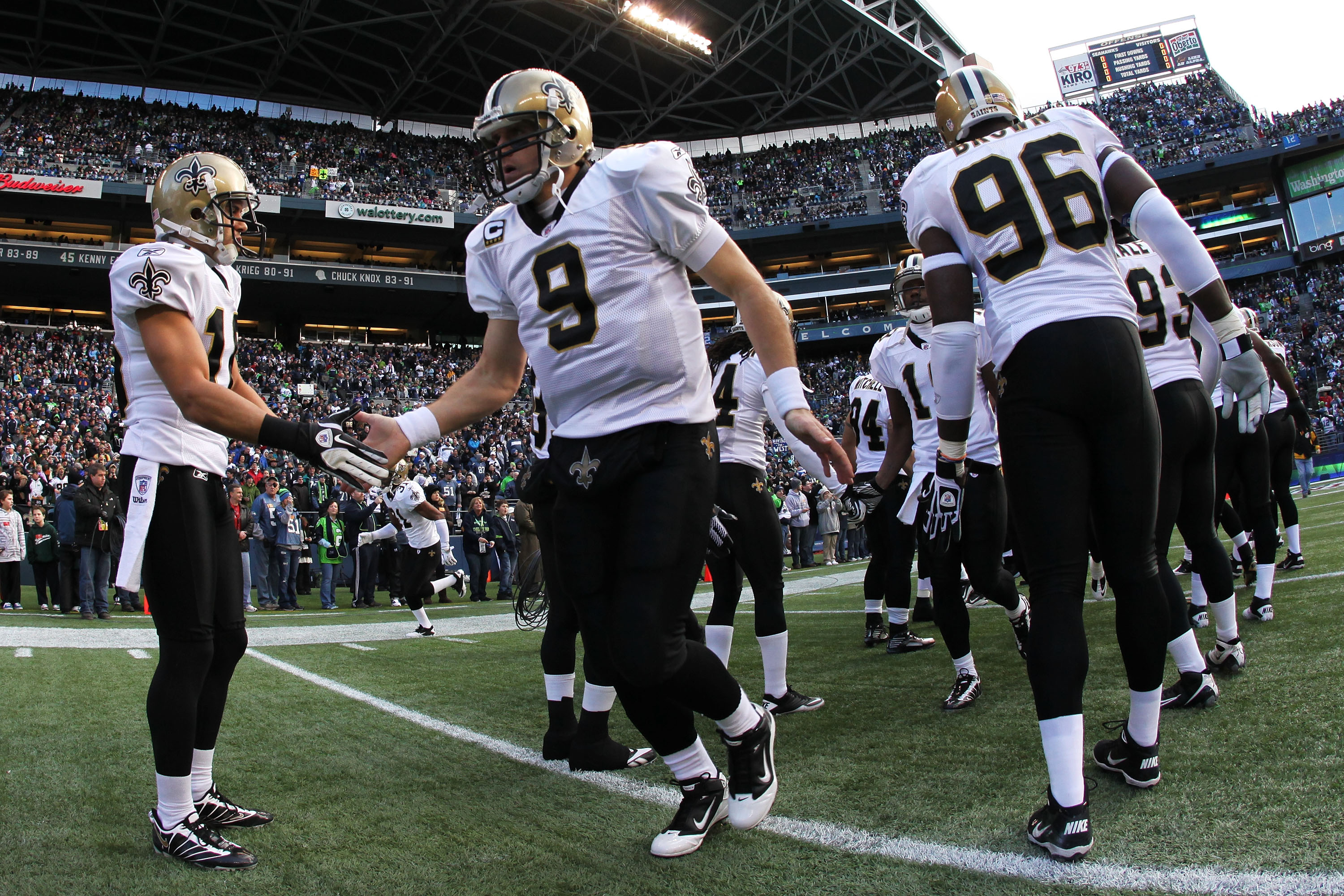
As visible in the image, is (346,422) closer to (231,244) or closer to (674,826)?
(231,244)

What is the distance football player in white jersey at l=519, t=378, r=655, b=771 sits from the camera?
2.98m

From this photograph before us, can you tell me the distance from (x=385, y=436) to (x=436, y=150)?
4104 centimetres

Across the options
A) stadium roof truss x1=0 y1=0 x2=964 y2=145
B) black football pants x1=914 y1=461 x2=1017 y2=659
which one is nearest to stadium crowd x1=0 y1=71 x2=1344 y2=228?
stadium roof truss x1=0 y1=0 x2=964 y2=145

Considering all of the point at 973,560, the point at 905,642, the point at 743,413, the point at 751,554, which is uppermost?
the point at 743,413

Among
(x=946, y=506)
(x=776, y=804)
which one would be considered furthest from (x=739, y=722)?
(x=946, y=506)

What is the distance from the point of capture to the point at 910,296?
15.8ft

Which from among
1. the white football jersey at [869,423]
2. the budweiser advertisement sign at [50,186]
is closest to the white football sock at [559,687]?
the white football jersey at [869,423]

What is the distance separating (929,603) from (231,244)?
586cm

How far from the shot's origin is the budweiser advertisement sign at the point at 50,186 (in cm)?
2858

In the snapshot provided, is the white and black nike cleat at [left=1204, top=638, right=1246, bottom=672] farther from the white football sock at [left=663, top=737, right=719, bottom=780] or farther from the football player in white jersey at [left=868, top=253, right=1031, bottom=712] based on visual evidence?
the white football sock at [left=663, top=737, right=719, bottom=780]

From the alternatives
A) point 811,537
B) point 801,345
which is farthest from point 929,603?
point 801,345

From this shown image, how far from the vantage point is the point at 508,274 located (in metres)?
2.53

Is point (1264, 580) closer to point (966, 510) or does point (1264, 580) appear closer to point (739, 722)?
point (966, 510)

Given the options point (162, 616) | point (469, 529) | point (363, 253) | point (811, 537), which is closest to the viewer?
point (162, 616)
